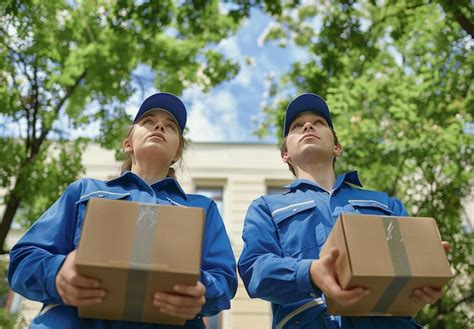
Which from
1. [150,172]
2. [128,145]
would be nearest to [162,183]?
[150,172]

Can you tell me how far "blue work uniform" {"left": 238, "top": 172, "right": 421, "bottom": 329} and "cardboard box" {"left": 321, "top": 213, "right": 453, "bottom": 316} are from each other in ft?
0.70

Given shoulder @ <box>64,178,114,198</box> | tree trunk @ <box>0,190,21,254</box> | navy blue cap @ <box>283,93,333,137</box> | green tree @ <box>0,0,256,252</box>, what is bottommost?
shoulder @ <box>64,178,114,198</box>

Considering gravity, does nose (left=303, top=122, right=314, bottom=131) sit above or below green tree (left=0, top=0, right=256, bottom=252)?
below

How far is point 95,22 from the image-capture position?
7801 millimetres

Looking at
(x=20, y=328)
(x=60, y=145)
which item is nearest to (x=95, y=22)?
(x=60, y=145)

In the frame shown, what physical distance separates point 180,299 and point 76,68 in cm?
639

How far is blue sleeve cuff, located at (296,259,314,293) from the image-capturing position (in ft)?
7.07

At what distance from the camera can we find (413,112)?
25.1 ft

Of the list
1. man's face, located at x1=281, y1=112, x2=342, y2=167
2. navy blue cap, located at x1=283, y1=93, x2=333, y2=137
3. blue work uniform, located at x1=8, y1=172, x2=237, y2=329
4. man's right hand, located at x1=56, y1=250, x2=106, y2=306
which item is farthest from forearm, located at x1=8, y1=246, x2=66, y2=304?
navy blue cap, located at x1=283, y1=93, x2=333, y2=137

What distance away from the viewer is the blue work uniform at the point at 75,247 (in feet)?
7.04

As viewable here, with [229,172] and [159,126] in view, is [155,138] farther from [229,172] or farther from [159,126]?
[229,172]

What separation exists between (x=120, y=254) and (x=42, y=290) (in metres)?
0.59

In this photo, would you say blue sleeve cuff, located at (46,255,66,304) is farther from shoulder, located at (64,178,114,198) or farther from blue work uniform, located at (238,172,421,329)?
blue work uniform, located at (238,172,421,329)

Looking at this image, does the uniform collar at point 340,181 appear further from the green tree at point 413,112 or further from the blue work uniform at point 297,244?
the green tree at point 413,112
